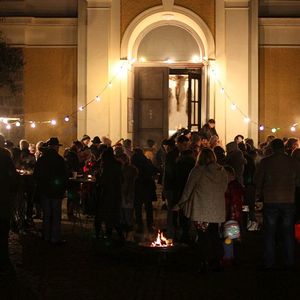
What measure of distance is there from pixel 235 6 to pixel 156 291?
14.5 m

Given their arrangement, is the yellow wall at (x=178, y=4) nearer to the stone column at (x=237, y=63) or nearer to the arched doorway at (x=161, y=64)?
the arched doorway at (x=161, y=64)

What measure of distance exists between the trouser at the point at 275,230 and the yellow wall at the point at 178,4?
40.5ft

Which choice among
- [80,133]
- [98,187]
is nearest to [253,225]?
[98,187]

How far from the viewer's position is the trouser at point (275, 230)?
10484 millimetres

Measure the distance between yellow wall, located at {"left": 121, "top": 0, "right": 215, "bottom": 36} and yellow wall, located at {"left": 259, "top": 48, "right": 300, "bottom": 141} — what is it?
1.94 meters

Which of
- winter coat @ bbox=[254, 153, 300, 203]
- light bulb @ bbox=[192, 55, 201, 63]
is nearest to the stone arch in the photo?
light bulb @ bbox=[192, 55, 201, 63]

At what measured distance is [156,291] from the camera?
917cm

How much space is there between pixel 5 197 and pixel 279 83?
13.6 meters

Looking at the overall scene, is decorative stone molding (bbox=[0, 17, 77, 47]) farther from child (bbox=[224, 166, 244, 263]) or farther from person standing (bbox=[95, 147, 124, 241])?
child (bbox=[224, 166, 244, 263])

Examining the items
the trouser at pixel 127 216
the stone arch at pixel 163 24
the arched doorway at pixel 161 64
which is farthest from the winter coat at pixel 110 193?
the stone arch at pixel 163 24

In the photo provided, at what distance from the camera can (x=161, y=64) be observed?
22.9m

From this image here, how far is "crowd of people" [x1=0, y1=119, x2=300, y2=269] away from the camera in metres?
10.2

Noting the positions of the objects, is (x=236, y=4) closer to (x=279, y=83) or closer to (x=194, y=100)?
(x=279, y=83)

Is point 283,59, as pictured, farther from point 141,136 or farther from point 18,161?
point 18,161
